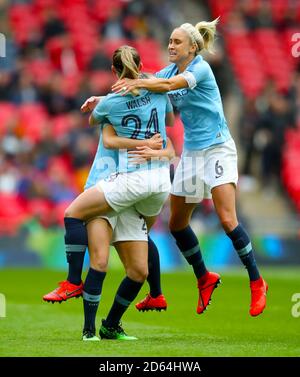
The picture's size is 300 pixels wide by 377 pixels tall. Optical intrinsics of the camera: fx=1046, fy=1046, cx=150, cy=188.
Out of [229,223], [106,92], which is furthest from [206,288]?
[106,92]

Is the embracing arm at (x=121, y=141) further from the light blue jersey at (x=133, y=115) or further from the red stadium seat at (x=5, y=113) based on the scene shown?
the red stadium seat at (x=5, y=113)

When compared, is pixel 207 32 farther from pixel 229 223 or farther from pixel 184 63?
pixel 229 223

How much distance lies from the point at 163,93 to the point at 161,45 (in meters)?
13.1

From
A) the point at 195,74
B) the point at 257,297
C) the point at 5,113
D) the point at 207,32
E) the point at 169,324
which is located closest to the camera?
the point at 195,74

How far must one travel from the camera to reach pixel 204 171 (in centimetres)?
905

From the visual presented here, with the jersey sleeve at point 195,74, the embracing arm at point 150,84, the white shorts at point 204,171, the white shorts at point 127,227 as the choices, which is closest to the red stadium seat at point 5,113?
the white shorts at point 204,171

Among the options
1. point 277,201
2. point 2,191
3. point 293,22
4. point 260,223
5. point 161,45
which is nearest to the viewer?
point 2,191

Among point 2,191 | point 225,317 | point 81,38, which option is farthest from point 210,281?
point 81,38

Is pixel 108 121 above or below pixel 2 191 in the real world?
above

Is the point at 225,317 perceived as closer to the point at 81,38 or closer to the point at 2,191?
the point at 2,191

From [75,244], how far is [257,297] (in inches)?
64.2

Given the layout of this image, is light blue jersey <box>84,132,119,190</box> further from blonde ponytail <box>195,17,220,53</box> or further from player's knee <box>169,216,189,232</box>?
blonde ponytail <box>195,17,220,53</box>

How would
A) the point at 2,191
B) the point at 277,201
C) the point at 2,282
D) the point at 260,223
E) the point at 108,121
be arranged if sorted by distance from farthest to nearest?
the point at 277,201 < the point at 260,223 < the point at 2,191 < the point at 2,282 < the point at 108,121

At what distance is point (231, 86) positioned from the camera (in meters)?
21.3
